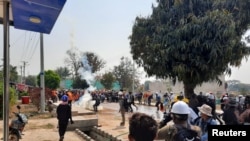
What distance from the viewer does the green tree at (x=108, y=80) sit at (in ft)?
192

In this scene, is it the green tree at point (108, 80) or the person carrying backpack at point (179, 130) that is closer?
the person carrying backpack at point (179, 130)

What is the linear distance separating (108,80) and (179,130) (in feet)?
182

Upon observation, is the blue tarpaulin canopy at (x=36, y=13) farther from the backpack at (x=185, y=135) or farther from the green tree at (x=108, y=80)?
the green tree at (x=108, y=80)

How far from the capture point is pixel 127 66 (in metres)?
63.4

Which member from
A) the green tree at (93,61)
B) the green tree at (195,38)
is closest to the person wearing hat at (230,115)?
the green tree at (195,38)

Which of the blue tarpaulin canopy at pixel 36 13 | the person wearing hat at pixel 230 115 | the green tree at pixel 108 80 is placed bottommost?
the person wearing hat at pixel 230 115

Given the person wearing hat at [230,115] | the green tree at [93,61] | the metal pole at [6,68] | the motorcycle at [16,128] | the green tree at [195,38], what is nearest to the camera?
the metal pole at [6,68]

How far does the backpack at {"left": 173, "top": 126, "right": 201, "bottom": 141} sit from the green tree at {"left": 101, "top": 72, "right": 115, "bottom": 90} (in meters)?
55.1

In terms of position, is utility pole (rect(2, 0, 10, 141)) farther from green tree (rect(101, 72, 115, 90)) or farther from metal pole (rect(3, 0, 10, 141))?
green tree (rect(101, 72, 115, 90))

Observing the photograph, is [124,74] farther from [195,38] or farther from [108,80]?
[195,38]

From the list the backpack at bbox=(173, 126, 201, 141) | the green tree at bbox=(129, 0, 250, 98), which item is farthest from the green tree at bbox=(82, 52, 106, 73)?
the backpack at bbox=(173, 126, 201, 141)

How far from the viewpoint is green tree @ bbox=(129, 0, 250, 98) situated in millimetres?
13234

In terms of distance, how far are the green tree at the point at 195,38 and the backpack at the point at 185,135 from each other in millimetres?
10200

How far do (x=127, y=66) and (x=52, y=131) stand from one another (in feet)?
166
